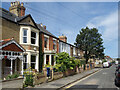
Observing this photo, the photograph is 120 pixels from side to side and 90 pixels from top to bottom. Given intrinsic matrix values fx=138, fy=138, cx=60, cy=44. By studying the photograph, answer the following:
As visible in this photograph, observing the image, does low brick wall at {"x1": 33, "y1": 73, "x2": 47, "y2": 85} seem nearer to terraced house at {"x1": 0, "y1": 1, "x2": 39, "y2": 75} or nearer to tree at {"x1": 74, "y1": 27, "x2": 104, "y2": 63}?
terraced house at {"x1": 0, "y1": 1, "x2": 39, "y2": 75}

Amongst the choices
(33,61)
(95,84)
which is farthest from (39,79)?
(33,61)

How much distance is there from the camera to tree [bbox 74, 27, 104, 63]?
41300mm

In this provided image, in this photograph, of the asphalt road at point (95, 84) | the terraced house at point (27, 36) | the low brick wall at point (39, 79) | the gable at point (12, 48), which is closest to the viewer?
the asphalt road at point (95, 84)

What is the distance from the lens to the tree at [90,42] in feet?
135

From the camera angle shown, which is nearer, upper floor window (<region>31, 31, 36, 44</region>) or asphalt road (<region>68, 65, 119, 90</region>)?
asphalt road (<region>68, 65, 119, 90</region>)

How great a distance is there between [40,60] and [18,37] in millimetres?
4686

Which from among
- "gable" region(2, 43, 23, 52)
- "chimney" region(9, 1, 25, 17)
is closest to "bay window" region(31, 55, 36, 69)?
"gable" region(2, 43, 23, 52)

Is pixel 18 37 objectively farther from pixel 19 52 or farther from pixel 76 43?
pixel 76 43

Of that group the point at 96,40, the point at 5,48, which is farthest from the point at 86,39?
the point at 5,48

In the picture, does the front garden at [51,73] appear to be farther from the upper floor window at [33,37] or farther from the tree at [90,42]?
the tree at [90,42]

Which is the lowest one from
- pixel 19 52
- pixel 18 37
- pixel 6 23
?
pixel 19 52

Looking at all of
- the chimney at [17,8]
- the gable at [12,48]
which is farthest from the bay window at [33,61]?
the chimney at [17,8]

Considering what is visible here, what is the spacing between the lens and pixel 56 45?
24328mm

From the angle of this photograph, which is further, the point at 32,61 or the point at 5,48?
the point at 32,61
